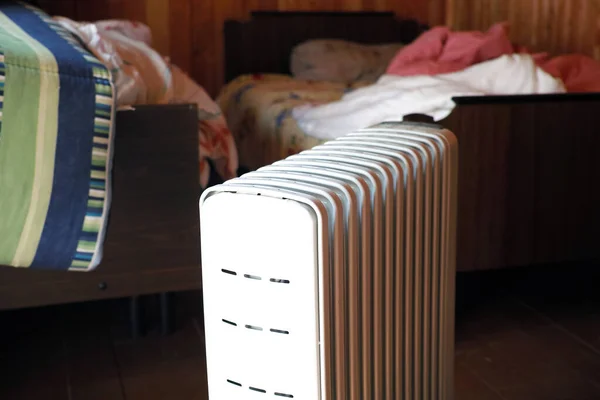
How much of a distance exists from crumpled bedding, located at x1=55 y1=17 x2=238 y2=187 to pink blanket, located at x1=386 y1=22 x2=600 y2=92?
0.64m

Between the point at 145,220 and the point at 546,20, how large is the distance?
6.83 ft

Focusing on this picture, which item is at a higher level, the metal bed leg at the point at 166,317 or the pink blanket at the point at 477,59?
the pink blanket at the point at 477,59

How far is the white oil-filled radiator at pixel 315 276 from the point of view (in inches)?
35.8

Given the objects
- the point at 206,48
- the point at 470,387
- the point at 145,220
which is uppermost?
the point at 206,48

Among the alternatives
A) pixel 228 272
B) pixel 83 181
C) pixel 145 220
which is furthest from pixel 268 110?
pixel 228 272

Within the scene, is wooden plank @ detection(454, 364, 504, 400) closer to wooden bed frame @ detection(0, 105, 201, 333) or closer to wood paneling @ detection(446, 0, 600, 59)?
wooden bed frame @ detection(0, 105, 201, 333)

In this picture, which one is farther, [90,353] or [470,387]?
[90,353]

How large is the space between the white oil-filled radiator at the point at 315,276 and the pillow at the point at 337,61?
222 centimetres

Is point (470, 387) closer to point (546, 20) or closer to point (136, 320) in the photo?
point (136, 320)

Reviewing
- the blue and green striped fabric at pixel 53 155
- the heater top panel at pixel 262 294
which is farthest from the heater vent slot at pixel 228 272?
the blue and green striped fabric at pixel 53 155

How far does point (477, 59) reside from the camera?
7.73ft

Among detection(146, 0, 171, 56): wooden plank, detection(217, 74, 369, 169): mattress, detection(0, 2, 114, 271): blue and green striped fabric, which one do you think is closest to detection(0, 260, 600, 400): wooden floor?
detection(0, 2, 114, 271): blue and green striped fabric

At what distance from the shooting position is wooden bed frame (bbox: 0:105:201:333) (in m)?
1.67

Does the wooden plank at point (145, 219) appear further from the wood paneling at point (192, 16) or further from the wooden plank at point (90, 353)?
the wood paneling at point (192, 16)
